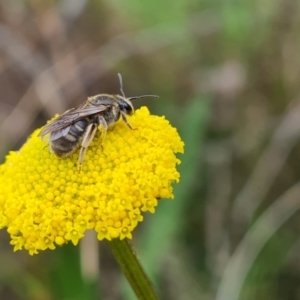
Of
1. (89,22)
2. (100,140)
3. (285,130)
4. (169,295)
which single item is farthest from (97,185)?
(89,22)

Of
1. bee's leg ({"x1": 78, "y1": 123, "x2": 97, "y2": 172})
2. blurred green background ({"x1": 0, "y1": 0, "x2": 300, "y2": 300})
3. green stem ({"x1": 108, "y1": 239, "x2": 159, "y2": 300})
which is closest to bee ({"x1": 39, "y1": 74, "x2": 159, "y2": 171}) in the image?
bee's leg ({"x1": 78, "y1": 123, "x2": 97, "y2": 172})

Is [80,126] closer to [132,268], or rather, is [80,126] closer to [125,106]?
[125,106]

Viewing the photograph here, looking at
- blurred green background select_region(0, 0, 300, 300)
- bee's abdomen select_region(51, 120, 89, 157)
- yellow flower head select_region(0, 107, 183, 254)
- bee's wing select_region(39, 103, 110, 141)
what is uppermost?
blurred green background select_region(0, 0, 300, 300)

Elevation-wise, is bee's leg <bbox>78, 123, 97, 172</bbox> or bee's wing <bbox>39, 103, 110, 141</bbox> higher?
bee's wing <bbox>39, 103, 110, 141</bbox>

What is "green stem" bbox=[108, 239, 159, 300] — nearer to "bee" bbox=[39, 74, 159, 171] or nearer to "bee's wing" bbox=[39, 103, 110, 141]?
"bee" bbox=[39, 74, 159, 171]

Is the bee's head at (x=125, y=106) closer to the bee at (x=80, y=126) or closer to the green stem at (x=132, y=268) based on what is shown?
the bee at (x=80, y=126)

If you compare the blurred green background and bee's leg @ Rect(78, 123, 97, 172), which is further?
the blurred green background

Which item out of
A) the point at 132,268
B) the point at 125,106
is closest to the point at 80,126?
the point at 125,106
